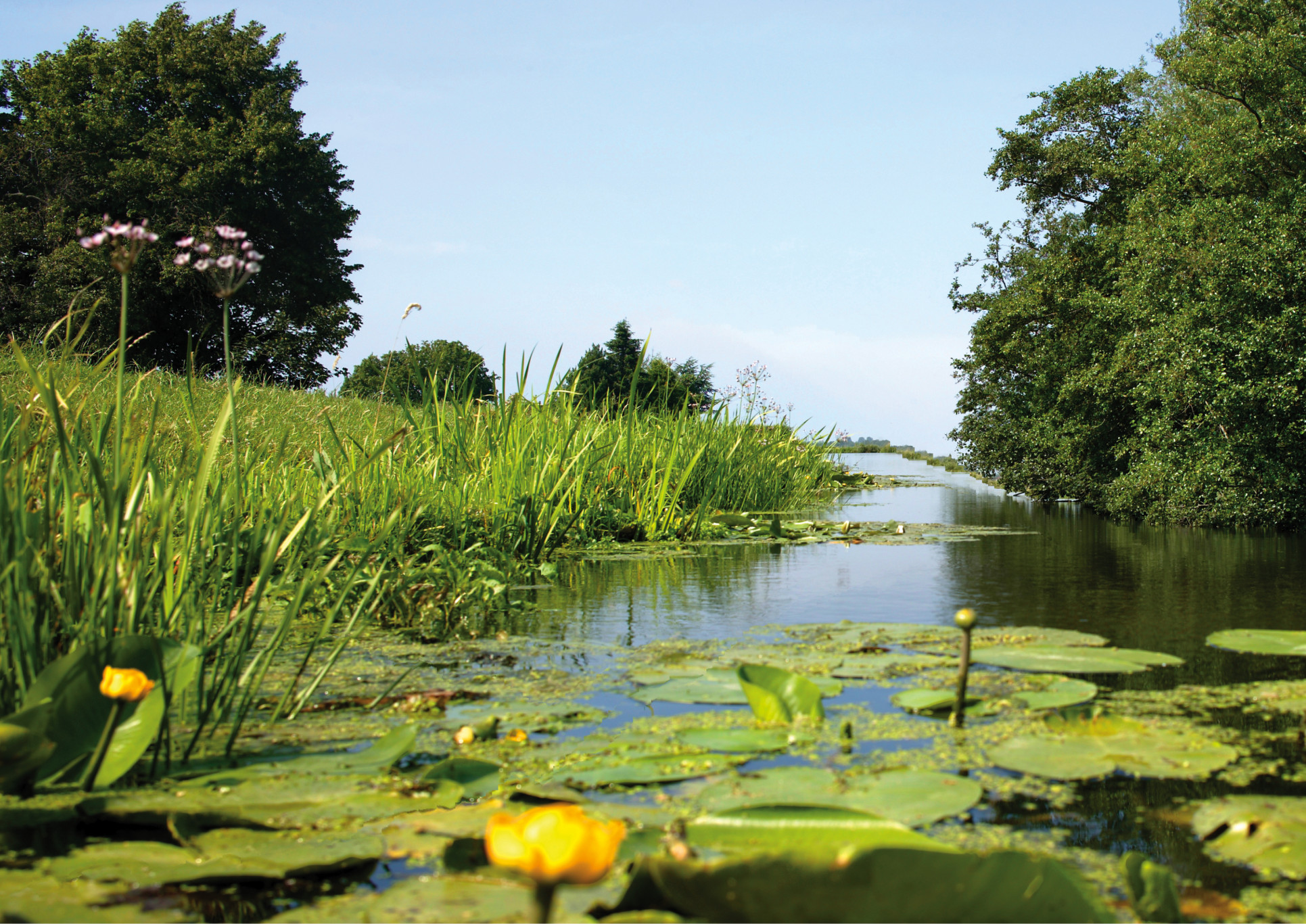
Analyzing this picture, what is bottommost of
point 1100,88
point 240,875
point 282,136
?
point 240,875

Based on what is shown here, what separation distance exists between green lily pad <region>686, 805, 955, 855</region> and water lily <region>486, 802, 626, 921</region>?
0.39 metres

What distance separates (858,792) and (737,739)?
0.89 feet

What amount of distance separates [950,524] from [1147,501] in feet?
15.1

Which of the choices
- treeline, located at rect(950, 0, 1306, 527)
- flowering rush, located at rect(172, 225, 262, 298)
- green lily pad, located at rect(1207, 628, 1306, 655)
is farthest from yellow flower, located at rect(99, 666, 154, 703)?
treeline, located at rect(950, 0, 1306, 527)

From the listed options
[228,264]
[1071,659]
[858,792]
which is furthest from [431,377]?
[858,792]

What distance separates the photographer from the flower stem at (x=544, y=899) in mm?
487

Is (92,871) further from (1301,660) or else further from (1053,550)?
(1053,550)

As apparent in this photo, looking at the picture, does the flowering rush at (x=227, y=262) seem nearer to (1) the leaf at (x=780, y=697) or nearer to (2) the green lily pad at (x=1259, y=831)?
(1) the leaf at (x=780, y=697)

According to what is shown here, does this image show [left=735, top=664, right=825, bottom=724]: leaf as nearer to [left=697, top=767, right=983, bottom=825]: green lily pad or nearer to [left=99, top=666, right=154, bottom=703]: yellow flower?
[left=697, top=767, right=983, bottom=825]: green lily pad

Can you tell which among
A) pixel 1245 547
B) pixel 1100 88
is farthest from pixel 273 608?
pixel 1100 88

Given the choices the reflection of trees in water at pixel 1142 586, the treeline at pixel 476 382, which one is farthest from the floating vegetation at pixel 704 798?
the treeline at pixel 476 382

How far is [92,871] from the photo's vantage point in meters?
0.92

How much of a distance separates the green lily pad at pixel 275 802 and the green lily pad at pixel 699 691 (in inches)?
21.3

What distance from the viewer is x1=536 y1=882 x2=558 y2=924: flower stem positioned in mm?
487
